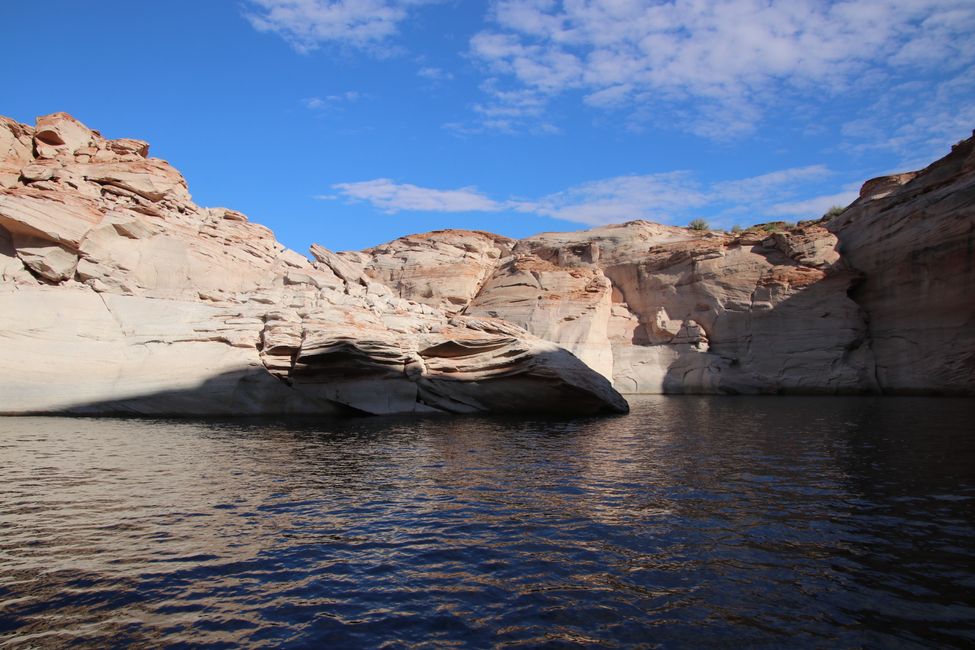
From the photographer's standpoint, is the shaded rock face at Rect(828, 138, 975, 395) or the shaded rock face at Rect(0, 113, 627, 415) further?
the shaded rock face at Rect(828, 138, 975, 395)

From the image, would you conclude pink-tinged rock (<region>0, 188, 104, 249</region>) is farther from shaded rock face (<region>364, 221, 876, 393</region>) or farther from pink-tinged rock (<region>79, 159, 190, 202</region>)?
shaded rock face (<region>364, 221, 876, 393</region>)

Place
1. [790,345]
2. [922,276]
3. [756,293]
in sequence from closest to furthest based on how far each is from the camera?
[922,276], [790,345], [756,293]

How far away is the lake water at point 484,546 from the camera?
16.1 feet

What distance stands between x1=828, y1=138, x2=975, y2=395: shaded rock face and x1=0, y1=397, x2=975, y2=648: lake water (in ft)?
71.1

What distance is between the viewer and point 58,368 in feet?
62.8

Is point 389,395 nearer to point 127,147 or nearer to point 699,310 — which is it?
point 127,147

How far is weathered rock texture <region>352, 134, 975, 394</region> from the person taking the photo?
31172 mm

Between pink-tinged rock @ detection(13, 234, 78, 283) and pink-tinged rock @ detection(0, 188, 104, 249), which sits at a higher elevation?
pink-tinged rock @ detection(0, 188, 104, 249)

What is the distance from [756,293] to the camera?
124ft

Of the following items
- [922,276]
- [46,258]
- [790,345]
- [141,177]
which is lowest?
[790,345]

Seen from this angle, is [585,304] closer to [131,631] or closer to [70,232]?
[70,232]

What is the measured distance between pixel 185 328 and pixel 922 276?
36.7 metres

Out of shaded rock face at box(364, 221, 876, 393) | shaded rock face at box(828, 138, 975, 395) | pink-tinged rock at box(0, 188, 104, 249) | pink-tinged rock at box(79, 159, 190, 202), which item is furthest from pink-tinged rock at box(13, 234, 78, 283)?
shaded rock face at box(828, 138, 975, 395)

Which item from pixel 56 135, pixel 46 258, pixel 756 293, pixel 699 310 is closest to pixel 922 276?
pixel 756 293
